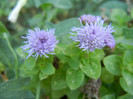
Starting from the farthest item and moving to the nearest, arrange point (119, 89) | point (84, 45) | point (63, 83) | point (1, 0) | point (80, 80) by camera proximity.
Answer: point (1, 0)
point (119, 89)
point (63, 83)
point (80, 80)
point (84, 45)

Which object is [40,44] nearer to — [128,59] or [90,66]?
[90,66]

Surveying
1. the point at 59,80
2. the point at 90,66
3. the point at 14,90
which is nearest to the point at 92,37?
the point at 90,66

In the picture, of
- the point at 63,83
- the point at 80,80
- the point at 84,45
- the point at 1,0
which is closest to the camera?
the point at 84,45

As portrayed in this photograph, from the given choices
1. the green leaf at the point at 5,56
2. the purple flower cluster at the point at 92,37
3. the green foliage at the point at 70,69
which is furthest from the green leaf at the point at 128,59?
the green leaf at the point at 5,56

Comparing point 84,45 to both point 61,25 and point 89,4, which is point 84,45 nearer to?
point 61,25

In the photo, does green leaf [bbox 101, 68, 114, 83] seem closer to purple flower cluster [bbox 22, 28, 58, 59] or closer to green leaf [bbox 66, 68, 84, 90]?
green leaf [bbox 66, 68, 84, 90]

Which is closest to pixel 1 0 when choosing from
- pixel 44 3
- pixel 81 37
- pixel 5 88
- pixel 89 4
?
pixel 44 3

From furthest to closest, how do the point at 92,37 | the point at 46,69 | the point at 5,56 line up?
the point at 5,56, the point at 46,69, the point at 92,37
